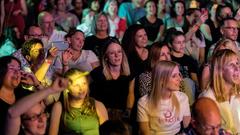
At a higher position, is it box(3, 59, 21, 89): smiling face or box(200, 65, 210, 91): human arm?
box(3, 59, 21, 89): smiling face

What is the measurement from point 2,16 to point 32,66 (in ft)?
13.6

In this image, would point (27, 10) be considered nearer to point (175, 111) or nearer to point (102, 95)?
point (102, 95)

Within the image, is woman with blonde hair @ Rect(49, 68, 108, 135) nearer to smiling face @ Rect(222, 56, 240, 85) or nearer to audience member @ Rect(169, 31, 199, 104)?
smiling face @ Rect(222, 56, 240, 85)

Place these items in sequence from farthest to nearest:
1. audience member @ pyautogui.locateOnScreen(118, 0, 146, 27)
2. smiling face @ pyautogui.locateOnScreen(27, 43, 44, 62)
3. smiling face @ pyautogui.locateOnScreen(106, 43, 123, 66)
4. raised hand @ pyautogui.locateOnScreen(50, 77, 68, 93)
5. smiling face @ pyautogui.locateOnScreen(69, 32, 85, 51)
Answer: audience member @ pyautogui.locateOnScreen(118, 0, 146, 27)
smiling face @ pyautogui.locateOnScreen(69, 32, 85, 51)
smiling face @ pyautogui.locateOnScreen(106, 43, 123, 66)
smiling face @ pyautogui.locateOnScreen(27, 43, 44, 62)
raised hand @ pyautogui.locateOnScreen(50, 77, 68, 93)

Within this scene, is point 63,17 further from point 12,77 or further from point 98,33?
point 12,77

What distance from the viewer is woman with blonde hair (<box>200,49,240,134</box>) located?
16.2ft

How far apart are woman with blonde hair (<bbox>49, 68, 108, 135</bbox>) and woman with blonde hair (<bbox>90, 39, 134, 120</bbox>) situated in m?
0.71

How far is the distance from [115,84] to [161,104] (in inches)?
35.8

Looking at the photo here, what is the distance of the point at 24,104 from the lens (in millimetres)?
3895

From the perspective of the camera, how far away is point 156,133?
520 centimetres

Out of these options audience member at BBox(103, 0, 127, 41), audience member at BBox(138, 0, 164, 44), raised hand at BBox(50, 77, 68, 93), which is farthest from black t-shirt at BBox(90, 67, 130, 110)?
audience member at BBox(103, 0, 127, 41)

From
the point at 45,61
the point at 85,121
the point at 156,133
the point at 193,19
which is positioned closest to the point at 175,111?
the point at 156,133

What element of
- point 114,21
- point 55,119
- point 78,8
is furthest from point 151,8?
point 55,119

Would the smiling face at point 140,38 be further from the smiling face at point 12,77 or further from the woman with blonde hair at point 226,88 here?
the smiling face at point 12,77
